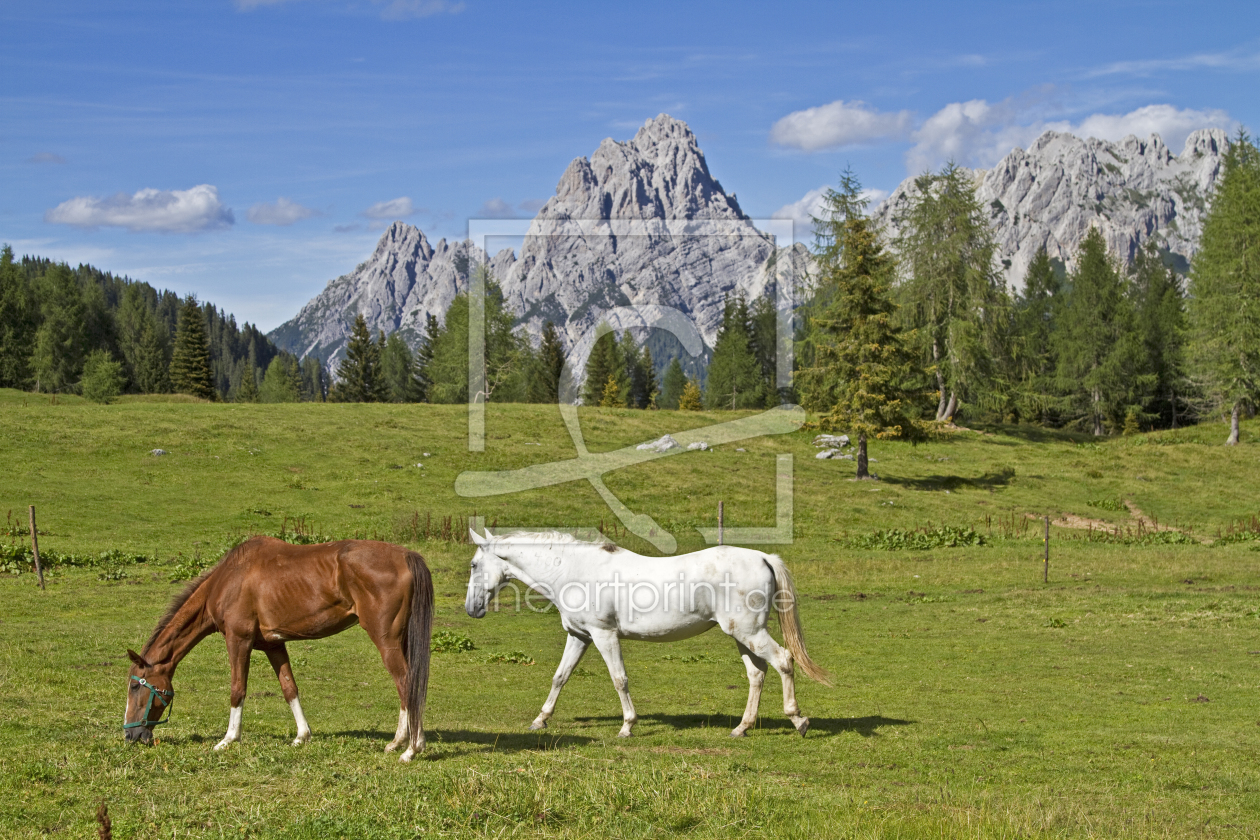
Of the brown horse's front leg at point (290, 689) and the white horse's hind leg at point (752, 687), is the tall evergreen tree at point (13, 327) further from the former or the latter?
the white horse's hind leg at point (752, 687)

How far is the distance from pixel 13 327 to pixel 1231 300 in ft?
332

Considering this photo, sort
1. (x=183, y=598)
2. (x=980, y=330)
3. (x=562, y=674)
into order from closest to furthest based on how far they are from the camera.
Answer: (x=183, y=598)
(x=562, y=674)
(x=980, y=330)

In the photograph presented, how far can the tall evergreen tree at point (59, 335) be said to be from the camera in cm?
9012

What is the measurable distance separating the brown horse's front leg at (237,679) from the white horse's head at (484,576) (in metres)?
2.68

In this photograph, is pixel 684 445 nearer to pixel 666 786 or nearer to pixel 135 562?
pixel 135 562

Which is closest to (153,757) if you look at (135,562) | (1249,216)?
(135,562)

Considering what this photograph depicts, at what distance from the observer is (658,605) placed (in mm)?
11250

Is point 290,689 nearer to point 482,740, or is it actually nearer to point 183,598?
point 183,598

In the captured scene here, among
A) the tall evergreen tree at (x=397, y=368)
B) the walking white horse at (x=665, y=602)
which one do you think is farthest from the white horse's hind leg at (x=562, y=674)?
the tall evergreen tree at (x=397, y=368)

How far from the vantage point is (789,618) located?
11453mm

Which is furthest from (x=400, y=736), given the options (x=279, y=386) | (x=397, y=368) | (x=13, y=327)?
(x=279, y=386)

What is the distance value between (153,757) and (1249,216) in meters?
68.1

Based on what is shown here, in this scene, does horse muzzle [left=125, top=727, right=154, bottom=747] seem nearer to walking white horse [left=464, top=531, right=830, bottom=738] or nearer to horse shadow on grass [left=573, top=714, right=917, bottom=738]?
walking white horse [left=464, top=531, right=830, bottom=738]

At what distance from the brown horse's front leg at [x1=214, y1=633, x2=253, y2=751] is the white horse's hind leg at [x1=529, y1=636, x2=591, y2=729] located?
131 inches
